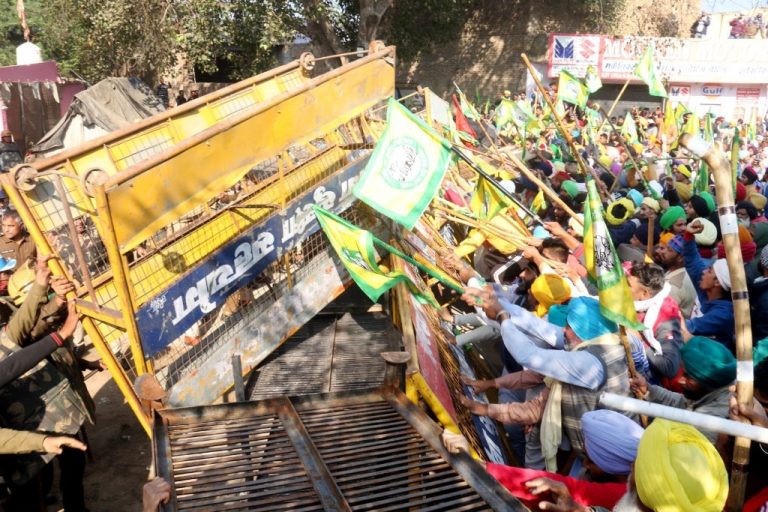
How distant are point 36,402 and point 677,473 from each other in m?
3.53

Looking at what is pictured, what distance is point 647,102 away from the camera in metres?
24.7

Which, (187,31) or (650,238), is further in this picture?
(187,31)

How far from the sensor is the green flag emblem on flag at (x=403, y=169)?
374 centimetres

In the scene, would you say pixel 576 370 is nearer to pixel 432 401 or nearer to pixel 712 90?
pixel 432 401

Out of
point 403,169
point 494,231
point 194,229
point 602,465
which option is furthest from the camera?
point 494,231

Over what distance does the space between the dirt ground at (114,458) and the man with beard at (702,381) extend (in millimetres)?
3582

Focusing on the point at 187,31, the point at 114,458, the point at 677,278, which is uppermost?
the point at 187,31

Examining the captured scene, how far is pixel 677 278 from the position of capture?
4676 millimetres

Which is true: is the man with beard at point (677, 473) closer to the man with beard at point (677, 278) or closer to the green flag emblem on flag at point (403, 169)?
the green flag emblem on flag at point (403, 169)

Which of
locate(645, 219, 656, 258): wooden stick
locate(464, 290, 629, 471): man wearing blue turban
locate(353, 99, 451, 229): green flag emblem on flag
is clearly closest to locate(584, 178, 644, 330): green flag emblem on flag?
locate(464, 290, 629, 471): man wearing blue turban

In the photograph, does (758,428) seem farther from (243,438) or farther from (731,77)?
(731,77)

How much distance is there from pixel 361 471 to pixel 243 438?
52 centimetres

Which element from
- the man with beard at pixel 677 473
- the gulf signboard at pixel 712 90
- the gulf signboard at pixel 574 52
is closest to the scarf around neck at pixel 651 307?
the man with beard at pixel 677 473

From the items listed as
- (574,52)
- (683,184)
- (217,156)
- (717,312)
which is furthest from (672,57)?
(217,156)
